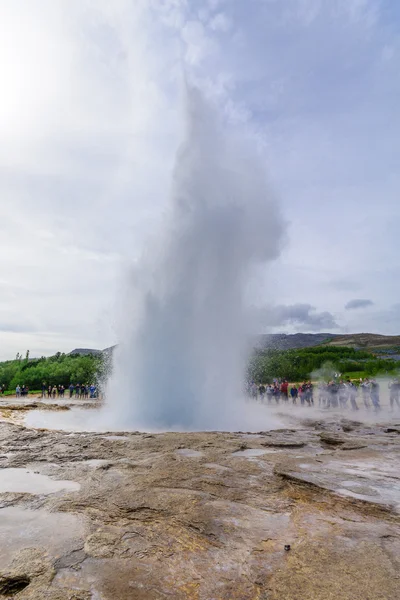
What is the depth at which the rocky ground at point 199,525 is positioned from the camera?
118 inches

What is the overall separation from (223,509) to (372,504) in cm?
190

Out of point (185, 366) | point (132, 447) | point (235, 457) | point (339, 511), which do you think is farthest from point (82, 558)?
point (185, 366)

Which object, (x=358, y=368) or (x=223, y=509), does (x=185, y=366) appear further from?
(x=358, y=368)

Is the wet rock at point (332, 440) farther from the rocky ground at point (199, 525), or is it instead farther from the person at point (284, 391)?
the person at point (284, 391)

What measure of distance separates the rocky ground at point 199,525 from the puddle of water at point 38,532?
13 mm

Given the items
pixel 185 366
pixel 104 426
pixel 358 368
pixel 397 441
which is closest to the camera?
pixel 397 441

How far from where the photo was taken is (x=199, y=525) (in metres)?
4.12

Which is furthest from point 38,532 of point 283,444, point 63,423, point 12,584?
point 63,423

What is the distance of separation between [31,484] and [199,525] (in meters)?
3.12

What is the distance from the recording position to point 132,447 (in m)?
8.46

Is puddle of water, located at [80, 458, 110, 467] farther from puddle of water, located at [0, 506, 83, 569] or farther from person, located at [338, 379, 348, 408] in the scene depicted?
person, located at [338, 379, 348, 408]

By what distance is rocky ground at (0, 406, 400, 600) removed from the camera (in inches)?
118

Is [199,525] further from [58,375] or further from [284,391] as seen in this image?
[58,375]

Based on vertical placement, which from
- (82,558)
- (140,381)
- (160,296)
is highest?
(160,296)
